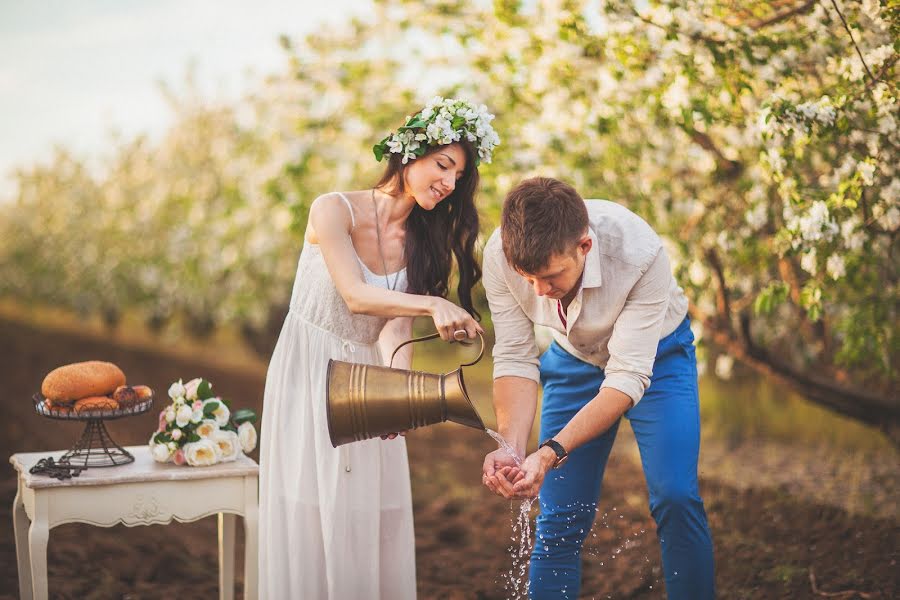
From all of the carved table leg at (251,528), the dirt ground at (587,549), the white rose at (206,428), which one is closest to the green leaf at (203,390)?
the white rose at (206,428)

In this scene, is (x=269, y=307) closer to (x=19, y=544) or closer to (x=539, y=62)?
(x=539, y=62)

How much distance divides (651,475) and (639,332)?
0.44 metres

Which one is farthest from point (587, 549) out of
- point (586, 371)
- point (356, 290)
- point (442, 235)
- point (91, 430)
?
point (91, 430)

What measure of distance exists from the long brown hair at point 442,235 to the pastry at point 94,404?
102 centimetres

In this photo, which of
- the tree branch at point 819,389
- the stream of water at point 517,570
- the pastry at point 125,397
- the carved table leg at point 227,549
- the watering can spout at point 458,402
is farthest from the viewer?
the tree branch at point 819,389

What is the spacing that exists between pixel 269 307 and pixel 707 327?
533 centimetres

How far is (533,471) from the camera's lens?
8.56ft

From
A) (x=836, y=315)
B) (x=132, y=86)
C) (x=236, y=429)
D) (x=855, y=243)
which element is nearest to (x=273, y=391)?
(x=236, y=429)

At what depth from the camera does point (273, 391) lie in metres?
2.89

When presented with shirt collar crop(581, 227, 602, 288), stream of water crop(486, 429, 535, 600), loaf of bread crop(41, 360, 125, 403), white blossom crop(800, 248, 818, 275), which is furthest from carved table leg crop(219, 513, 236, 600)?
white blossom crop(800, 248, 818, 275)

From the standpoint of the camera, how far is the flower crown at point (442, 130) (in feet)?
9.18

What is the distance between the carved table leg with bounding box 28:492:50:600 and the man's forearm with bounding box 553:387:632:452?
5.17 feet

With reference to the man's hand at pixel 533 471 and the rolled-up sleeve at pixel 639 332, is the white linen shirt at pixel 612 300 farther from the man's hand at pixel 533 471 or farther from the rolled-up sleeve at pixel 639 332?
the man's hand at pixel 533 471

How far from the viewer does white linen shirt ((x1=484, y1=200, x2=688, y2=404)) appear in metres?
2.69
